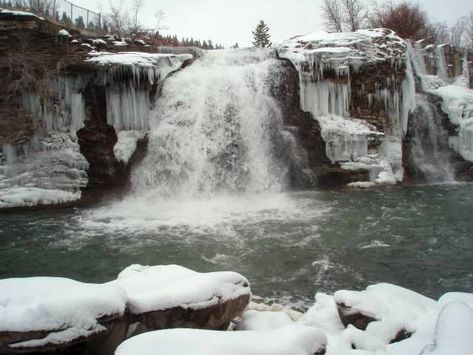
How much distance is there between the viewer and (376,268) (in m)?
6.64

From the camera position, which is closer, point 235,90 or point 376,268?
point 376,268

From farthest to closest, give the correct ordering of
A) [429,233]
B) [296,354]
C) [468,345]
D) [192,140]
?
[192,140], [429,233], [296,354], [468,345]

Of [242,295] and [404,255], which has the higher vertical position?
[242,295]

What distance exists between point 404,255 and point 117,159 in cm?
939

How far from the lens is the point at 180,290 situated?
3.71 metres

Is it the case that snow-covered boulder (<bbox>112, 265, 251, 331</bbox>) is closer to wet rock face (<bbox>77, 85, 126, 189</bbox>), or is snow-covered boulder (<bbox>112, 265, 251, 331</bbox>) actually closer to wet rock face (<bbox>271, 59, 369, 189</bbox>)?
wet rock face (<bbox>77, 85, 126, 189</bbox>)

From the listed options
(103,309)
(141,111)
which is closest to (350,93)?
(141,111)

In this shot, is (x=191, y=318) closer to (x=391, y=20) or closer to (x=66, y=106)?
(x=66, y=106)

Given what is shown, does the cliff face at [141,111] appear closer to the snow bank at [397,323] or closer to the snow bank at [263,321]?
the snow bank at [397,323]

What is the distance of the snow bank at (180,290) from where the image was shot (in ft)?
11.6

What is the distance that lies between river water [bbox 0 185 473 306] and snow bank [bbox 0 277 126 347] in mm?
3074

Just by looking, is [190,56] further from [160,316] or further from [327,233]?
[160,316]

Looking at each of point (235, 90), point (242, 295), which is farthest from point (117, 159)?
point (242, 295)

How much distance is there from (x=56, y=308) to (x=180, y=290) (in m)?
1.12
